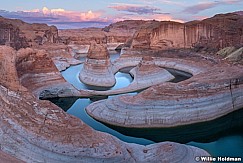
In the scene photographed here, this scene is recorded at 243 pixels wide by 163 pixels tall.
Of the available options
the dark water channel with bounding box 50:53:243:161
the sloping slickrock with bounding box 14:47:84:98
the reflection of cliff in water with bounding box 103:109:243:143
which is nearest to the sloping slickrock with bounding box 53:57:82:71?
the sloping slickrock with bounding box 14:47:84:98

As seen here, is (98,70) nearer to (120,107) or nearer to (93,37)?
(120,107)

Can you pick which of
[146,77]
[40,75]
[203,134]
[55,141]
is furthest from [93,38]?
[55,141]

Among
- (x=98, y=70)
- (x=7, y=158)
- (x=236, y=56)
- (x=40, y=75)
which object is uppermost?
(x=236, y=56)

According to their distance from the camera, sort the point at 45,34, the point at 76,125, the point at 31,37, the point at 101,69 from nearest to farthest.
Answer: the point at 76,125, the point at 101,69, the point at 31,37, the point at 45,34

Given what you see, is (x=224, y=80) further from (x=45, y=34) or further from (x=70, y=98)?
(x=45, y=34)

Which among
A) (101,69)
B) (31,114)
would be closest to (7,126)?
(31,114)
